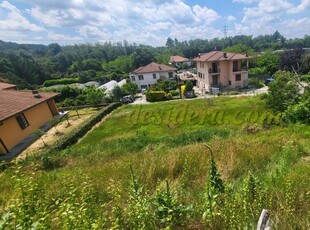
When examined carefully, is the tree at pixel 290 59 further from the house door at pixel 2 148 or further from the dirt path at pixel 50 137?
the house door at pixel 2 148

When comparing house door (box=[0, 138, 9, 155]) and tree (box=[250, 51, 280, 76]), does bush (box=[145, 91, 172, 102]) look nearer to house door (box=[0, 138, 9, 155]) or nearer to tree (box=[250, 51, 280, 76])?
house door (box=[0, 138, 9, 155])

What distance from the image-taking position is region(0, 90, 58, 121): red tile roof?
1699 cm

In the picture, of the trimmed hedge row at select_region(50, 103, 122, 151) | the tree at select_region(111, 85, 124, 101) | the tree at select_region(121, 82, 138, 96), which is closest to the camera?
the trimmed hedge row at select_region(50, 103, 122, 151)

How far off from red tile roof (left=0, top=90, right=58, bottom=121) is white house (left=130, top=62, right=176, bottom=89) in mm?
28039

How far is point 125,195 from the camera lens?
382 centimetres

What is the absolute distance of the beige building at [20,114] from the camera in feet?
53.5

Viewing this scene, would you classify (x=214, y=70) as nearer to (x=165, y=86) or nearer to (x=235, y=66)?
(x=235, y=66)

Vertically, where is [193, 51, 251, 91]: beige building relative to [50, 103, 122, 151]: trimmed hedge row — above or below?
below

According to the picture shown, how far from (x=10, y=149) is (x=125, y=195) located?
54.8ft

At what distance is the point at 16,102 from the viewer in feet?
63.9

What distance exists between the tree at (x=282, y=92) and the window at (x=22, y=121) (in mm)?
22206

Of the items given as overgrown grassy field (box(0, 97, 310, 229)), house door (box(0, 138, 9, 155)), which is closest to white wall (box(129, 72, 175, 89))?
house door (box(0, 138, 9, 155))

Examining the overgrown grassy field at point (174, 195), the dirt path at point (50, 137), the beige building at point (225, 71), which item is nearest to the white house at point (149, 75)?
the beige building at point (225, 71)

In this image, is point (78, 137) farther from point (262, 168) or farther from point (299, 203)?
point (299, 203)
